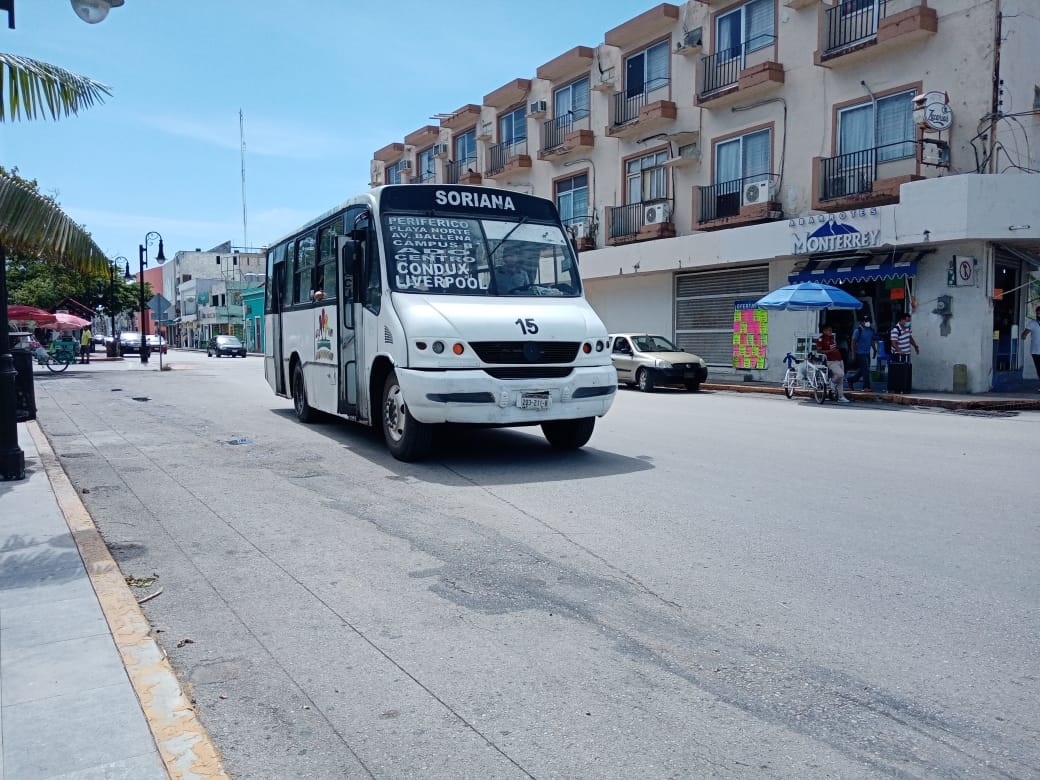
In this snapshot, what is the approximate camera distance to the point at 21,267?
3769cm

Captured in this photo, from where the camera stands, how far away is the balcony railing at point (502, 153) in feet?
115

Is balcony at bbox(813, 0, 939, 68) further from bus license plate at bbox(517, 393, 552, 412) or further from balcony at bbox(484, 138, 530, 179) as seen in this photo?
bus license plate at bbox(517, 393, 552, 412)

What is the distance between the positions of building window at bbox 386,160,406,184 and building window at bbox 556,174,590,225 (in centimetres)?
1498

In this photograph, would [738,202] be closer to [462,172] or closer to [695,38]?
[695,38]

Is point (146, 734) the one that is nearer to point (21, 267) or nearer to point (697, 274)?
point (697, 274)

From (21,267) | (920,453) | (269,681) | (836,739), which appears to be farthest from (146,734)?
(21,267)

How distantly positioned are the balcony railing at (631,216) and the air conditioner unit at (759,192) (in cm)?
354

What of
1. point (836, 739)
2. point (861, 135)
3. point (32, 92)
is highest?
point (861, 135)

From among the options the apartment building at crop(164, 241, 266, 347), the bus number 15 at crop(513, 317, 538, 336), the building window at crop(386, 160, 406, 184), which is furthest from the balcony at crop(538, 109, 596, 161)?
the apartment building at crop(164, 241, 266, 347)

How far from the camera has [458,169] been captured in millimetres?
39594

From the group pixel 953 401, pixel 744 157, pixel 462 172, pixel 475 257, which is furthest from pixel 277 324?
pixel 462 172

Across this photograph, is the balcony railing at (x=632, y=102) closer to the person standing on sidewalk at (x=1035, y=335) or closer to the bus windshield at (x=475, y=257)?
the person standing on sidewalk at (x=1035, y=335)

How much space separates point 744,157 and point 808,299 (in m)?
7.39

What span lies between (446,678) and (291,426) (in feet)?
31.1
